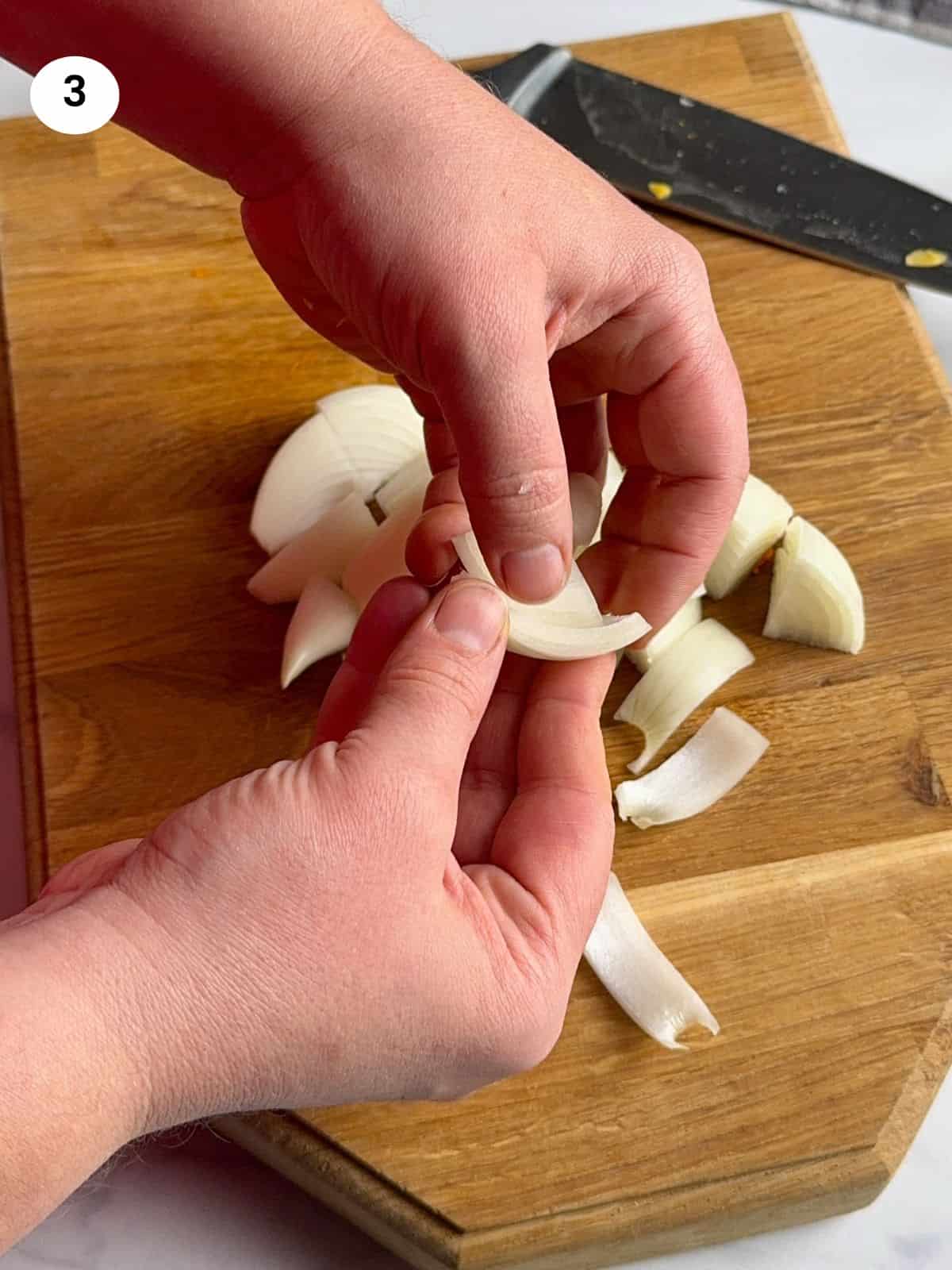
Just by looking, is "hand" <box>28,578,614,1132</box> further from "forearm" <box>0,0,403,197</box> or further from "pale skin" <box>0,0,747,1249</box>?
"forearm" <box>0,0,403,197</box>

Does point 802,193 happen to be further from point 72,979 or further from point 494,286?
point 72,979

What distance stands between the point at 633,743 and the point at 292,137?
2.03 ft

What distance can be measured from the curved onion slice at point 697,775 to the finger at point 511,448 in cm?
30

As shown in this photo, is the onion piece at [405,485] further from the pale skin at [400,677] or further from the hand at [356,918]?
the hand at [356,918]

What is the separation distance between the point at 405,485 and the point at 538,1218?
2.29 feet

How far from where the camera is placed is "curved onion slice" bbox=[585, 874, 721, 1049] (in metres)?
1.07

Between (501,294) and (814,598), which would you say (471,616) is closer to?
(501,294)

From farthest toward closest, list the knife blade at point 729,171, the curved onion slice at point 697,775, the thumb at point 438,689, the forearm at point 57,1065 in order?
the knife blade at point 729,171 → the curved onion slice at point 697,775 → the thumb at point 438,689 → the forearm at point 57,1065

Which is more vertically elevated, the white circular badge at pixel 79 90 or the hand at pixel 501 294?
the white circular badge at pixel 79 90

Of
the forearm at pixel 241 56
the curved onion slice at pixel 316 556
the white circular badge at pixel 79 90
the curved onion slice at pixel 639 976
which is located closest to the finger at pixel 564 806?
the curved onion slice at pixel 639 976

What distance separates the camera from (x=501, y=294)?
0.90m

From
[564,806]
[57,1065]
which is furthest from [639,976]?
[57,1065]

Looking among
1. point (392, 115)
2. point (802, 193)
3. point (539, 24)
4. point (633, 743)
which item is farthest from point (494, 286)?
point (539, 24)

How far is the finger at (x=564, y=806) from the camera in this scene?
3.10 feet
